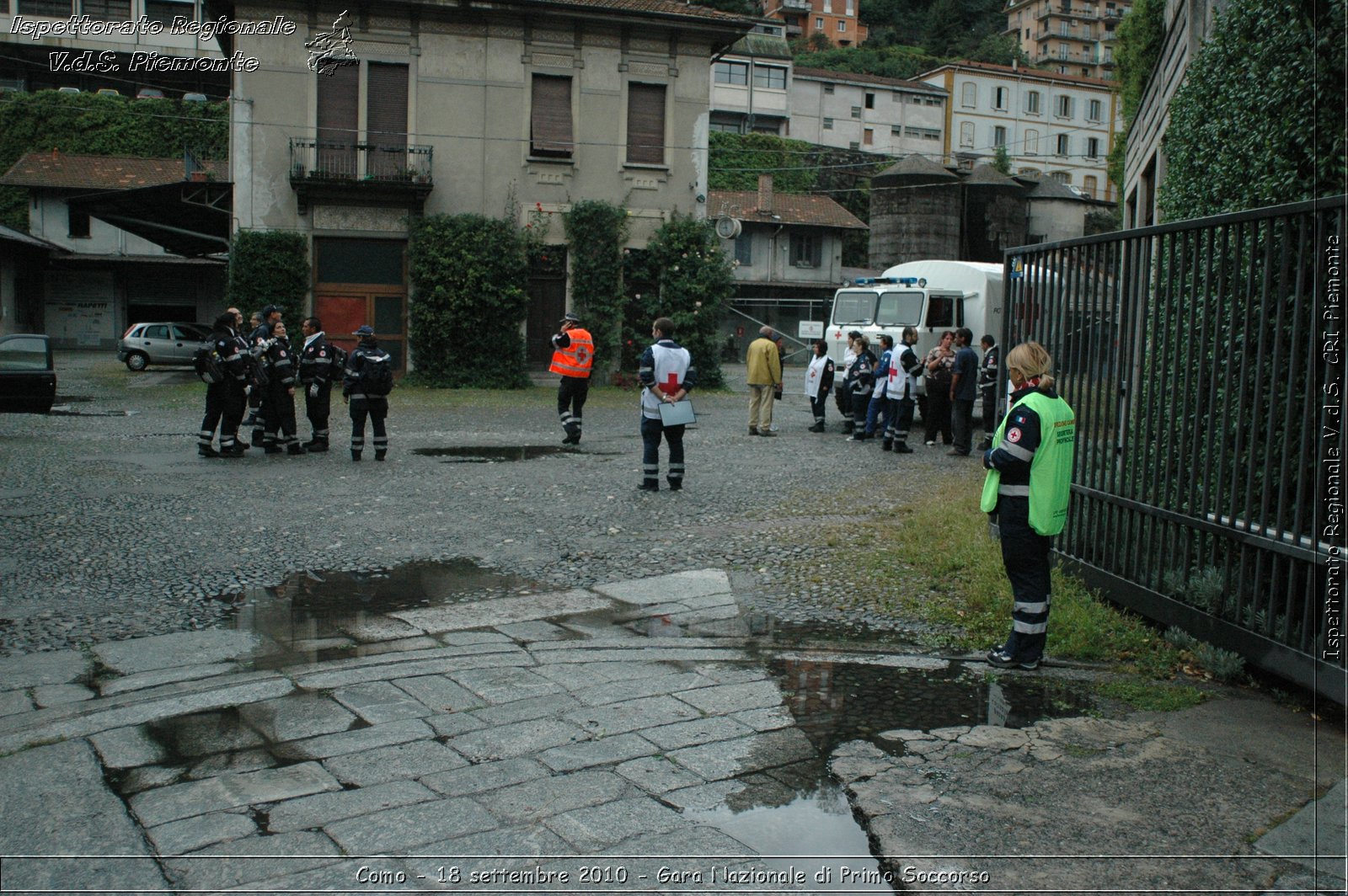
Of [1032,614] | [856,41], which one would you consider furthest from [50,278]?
[856,41]

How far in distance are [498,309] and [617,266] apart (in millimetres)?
3249

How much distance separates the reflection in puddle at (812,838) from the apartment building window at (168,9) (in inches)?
2437

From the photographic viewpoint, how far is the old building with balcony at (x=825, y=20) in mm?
87438

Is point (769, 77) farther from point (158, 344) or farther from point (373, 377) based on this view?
point (373, 377)

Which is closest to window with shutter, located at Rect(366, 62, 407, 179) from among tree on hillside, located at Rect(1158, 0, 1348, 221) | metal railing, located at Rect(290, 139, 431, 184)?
metal railing, located at Rect(290, 139, 431, 184)

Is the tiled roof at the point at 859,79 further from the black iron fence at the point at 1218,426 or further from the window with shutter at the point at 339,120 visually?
the black iron fence at the point at 1218,426

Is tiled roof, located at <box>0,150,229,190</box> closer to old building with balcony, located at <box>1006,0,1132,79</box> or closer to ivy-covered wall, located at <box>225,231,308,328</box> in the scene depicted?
ivy-covered wall, located at <box>225,231,308,328</box>

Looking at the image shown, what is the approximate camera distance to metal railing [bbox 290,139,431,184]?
26359 millimetres

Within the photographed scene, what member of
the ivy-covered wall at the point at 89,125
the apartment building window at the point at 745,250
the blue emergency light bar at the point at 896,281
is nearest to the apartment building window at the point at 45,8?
the ivy-covered wall at the point at 89,125

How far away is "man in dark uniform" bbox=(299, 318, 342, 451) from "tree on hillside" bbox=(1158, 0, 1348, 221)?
1066 cm

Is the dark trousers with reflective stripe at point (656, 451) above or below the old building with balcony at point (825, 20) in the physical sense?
below

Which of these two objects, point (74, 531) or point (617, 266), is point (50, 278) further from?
point (74, 531)

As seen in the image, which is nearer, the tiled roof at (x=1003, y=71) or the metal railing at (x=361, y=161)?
the metal railing at (x=361, y=161)

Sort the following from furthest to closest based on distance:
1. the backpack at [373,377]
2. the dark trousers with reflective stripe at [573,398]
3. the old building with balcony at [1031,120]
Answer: the old building with balcony at [1031,120], the dark trousers with reflective stripe at [573,398], the backpack at [373,377]
